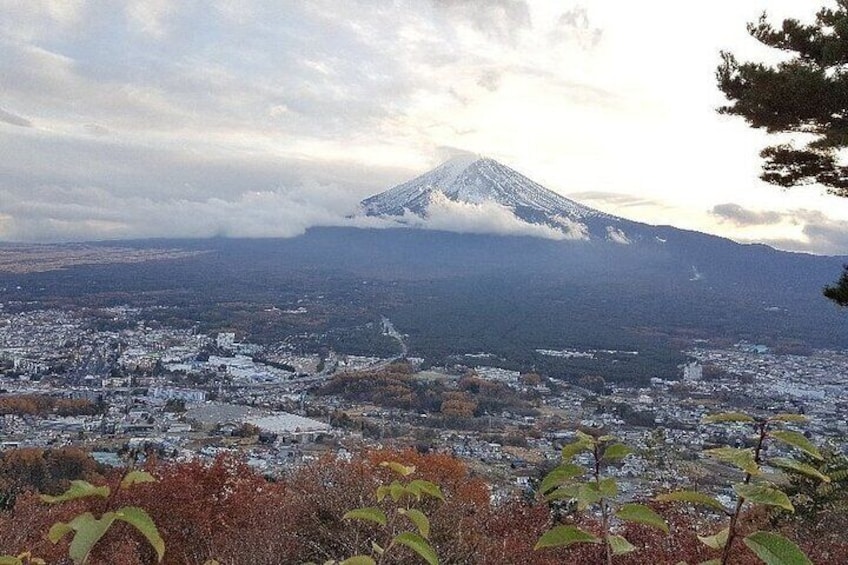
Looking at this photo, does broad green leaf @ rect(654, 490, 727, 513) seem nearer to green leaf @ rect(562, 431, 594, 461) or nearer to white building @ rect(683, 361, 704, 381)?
green leaf @ rect(562, 431, 594, 461)

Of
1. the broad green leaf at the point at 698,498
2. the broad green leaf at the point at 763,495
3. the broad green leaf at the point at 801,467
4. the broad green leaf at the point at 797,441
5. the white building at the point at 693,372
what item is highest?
the broad green leaf at the point at 797,441

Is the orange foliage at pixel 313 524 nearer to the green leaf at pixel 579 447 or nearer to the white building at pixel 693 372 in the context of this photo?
the green leaf at pixel 579 447

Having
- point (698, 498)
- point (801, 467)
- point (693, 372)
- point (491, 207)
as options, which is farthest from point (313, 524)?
point (491, 207)

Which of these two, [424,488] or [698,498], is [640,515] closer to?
[698,498]

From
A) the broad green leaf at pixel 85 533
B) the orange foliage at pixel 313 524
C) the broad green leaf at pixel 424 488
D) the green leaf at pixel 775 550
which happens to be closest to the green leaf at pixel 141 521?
the broad green leaf at pixel 85 533

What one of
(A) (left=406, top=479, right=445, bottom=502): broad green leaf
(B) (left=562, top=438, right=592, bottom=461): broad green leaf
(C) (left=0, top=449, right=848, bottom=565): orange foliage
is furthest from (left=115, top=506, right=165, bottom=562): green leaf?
(C) (left=0, top=449, right=848, bottom=565): orange foliage

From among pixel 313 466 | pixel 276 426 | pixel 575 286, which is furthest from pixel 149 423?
pixel 575 286
